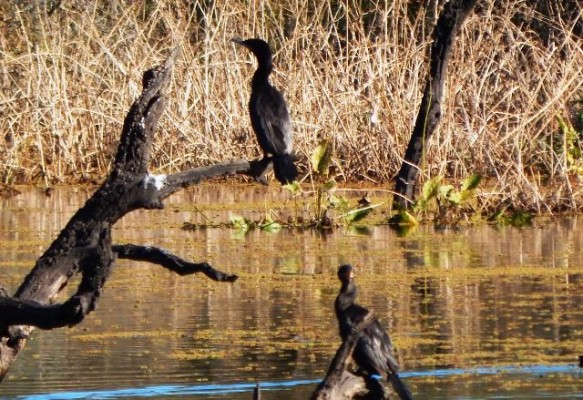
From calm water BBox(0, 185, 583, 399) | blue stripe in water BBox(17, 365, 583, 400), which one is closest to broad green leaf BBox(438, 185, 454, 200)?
calm water BBox(0, 185, 583, 399)

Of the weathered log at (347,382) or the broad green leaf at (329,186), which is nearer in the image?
the weathered log at (347,382)

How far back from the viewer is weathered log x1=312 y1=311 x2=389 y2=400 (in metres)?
6.19

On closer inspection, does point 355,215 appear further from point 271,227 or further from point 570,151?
point 570,151

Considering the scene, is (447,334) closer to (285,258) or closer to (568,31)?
(285,258)

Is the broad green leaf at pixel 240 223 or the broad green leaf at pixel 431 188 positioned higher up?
the broad green leaf at pixel 431 188

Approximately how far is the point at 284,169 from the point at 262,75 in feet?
5.87

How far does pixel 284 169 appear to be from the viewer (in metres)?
10.4

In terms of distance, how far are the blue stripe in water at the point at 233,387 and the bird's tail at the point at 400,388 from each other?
0.61 metres

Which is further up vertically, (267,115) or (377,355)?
(267,115)

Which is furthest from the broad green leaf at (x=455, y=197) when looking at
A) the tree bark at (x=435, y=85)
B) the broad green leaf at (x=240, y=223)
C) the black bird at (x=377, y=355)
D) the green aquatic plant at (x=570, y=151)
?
the black bird at (x=377, y=355)

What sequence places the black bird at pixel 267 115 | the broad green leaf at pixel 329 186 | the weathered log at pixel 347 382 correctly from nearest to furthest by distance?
the weathered log at pixel 347 382 < the black bird at pixel 267 115 < the broad green leaf at pixel 329 186

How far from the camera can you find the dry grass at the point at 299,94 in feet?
54.4

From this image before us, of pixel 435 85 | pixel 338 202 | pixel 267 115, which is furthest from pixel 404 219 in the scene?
pixel 267 115

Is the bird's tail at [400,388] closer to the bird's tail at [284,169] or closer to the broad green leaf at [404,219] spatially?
the bird's tail at [284,169]
